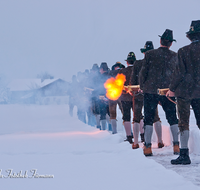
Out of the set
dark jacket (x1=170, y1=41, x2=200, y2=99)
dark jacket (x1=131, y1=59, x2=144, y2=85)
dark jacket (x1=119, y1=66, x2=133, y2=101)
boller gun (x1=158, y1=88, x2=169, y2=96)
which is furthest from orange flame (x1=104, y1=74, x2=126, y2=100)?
dark jacket (x1=170, y1=41, x2=200, y2=99)

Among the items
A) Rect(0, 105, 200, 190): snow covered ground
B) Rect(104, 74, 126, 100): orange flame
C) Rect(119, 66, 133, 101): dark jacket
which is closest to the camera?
Rect(0, 105, 200, 190): snow covered ground

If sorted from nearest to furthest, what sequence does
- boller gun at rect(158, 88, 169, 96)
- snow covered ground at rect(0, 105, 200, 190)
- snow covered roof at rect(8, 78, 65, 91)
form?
1. snow covered ground at rect(0, 105, 200, 190)
2. boller gun at rect(158, 88, 169, 96)
3. snow covered roof at rect(8, 78, 65, 91)

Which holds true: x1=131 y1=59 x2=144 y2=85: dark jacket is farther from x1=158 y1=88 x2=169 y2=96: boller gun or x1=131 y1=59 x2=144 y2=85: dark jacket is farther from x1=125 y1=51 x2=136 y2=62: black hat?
x1=158 y1=88 x2=169 y2=96: boller gun

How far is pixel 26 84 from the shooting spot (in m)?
77.8

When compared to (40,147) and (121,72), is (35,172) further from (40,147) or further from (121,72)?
(121,72)

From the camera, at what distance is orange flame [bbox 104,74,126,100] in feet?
28.2

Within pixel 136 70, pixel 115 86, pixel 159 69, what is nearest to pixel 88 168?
pixel 159 69

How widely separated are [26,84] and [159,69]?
74.2 m

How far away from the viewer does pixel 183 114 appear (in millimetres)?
5137

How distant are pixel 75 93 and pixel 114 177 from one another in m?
12.8

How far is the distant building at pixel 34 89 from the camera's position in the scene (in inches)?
2730

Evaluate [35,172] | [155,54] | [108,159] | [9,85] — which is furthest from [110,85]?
[9,85]

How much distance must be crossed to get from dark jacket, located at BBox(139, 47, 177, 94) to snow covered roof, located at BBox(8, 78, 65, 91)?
223ft

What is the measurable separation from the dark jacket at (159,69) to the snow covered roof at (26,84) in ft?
223
